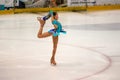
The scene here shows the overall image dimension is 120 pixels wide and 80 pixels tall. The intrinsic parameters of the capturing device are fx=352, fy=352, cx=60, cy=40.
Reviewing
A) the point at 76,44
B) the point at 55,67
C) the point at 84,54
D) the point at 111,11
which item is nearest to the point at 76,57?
the point at 84,54

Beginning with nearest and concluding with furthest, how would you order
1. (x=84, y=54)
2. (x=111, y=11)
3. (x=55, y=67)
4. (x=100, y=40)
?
(x=55, y=67), (x=84, y=54), (x=100, y=40), (x=111, y=11)

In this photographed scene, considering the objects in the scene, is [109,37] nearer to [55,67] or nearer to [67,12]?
[55,67]

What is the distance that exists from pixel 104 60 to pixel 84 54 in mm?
449

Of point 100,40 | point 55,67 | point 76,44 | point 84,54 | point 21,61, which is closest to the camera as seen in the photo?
point 55,67

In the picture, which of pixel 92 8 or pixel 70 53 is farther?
pixel 92 8

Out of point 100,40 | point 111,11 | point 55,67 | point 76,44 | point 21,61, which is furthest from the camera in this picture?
point 111,11

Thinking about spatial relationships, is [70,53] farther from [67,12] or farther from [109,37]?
[67,12]

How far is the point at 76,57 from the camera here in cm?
410

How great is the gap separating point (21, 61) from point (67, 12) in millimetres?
7504

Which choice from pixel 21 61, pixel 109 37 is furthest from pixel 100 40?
pixel 21 61

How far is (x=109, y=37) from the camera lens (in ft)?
18.7

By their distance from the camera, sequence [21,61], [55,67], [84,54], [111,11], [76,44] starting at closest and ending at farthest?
[55,67]
[21,61]
[84,54]
[76,44]
[111,11]

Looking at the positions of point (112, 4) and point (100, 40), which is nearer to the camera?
point (100, 40)

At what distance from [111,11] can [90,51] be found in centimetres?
651
